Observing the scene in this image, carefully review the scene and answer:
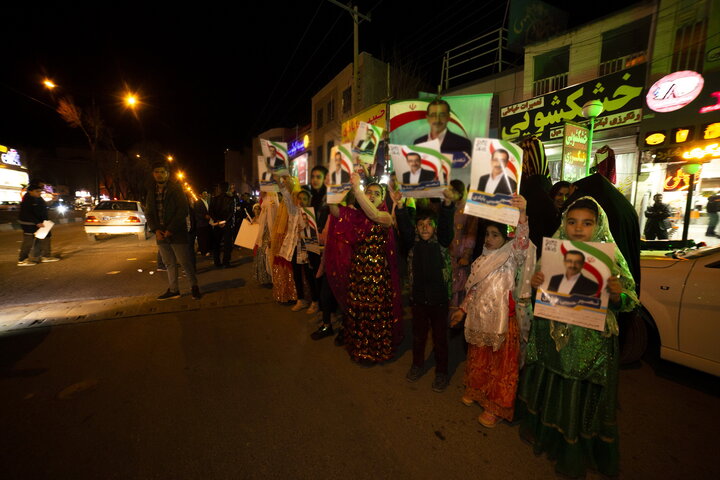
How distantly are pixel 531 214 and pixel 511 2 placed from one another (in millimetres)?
11433

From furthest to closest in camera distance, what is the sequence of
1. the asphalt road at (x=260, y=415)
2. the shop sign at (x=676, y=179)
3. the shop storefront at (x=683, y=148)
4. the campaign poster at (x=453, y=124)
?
the shop sign at (x=676, y=179), the shop storefront at (x=683, y=148), the campaign poster at (x=453, y=124), the asphalt road at (x=260, y=415)

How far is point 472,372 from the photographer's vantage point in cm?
262

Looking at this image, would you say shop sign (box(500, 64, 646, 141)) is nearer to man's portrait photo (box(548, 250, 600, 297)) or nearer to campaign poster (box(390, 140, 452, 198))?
campaign poster (box(390, 140, 452, 198))

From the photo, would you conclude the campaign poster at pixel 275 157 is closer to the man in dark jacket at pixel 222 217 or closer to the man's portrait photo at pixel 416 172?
the man's portrait photo at pixel 416 172

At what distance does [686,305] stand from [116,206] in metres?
15.2

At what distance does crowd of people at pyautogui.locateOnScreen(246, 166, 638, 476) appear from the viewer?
195 cm

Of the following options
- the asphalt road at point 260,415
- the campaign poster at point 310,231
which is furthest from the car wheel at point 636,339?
the campaign poster at point 310,231

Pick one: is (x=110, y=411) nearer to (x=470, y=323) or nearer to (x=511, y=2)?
(x=470, y=323)

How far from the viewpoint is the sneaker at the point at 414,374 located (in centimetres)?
305

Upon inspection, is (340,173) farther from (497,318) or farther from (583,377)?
(583,377)

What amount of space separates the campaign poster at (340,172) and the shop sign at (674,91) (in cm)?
874

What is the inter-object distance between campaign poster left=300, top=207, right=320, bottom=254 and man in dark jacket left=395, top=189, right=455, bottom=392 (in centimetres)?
150

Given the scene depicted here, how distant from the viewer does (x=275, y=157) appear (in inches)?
181

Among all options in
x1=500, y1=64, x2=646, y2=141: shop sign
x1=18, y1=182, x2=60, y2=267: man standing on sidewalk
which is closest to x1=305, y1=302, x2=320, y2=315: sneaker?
x1=18, y1=182, x2=60, y2=267: man standing on sidewalk
